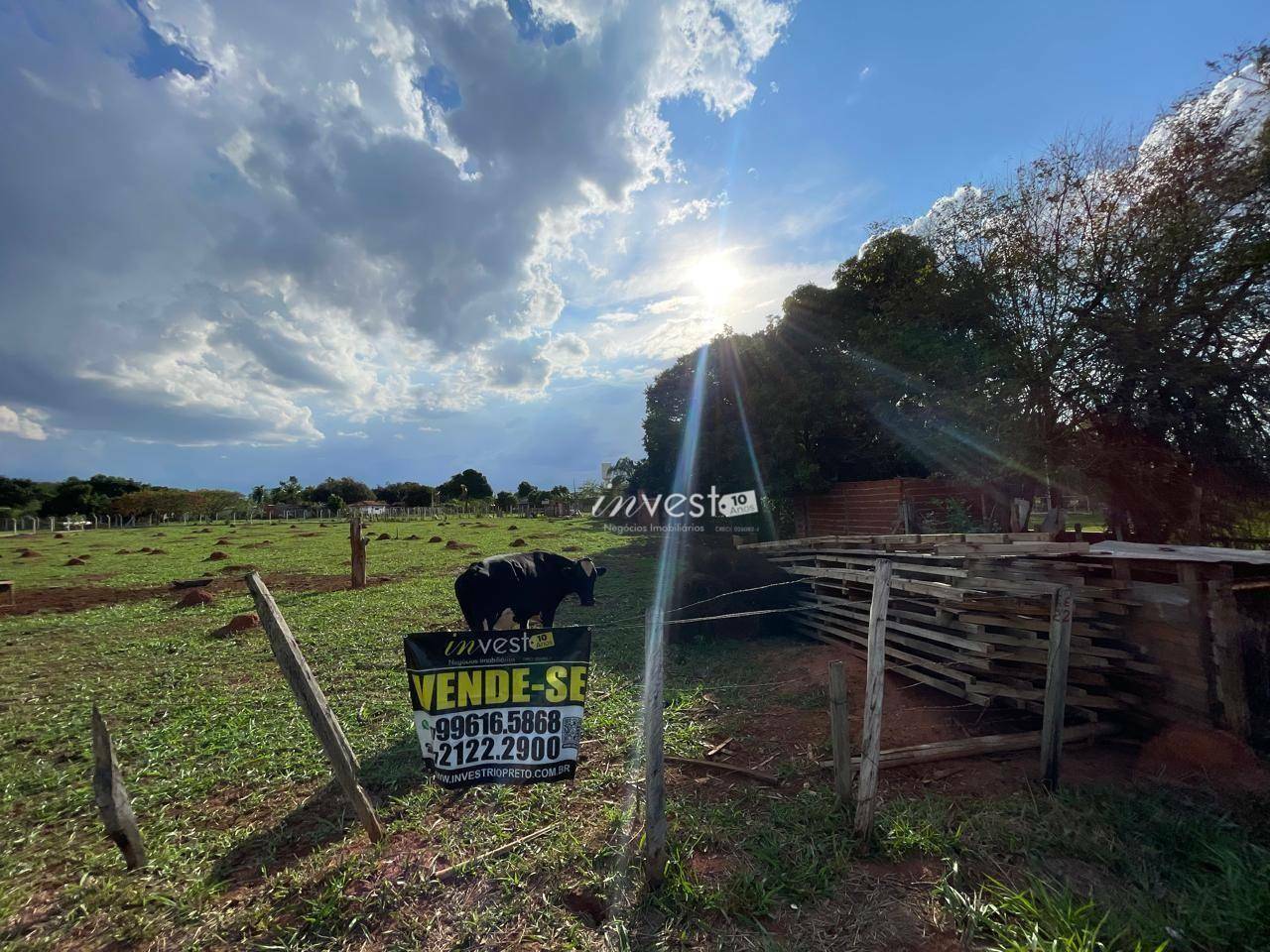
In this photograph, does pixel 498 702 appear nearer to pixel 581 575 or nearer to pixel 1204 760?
pixel 581 575

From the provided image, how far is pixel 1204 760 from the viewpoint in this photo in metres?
4.45

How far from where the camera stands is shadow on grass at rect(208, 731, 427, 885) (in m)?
3.60

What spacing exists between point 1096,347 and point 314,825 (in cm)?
1474

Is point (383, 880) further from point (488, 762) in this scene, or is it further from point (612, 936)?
point (612, 936)

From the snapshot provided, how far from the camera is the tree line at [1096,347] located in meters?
9.88

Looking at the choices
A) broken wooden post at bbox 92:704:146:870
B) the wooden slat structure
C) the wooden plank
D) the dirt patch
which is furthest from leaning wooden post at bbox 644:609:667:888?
the dirt patch

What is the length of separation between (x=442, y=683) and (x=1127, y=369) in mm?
13360

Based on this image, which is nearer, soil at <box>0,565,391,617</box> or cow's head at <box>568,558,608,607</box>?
cow's head at <box>568,558,608,607</box>

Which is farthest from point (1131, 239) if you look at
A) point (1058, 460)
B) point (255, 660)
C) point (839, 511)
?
point (255, 660)

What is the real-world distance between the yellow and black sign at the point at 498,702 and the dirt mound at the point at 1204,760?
4960mm

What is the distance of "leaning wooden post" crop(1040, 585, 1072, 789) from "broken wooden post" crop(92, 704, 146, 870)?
627 centimetres

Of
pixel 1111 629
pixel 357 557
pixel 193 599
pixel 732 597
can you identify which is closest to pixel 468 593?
pixel 732 597
